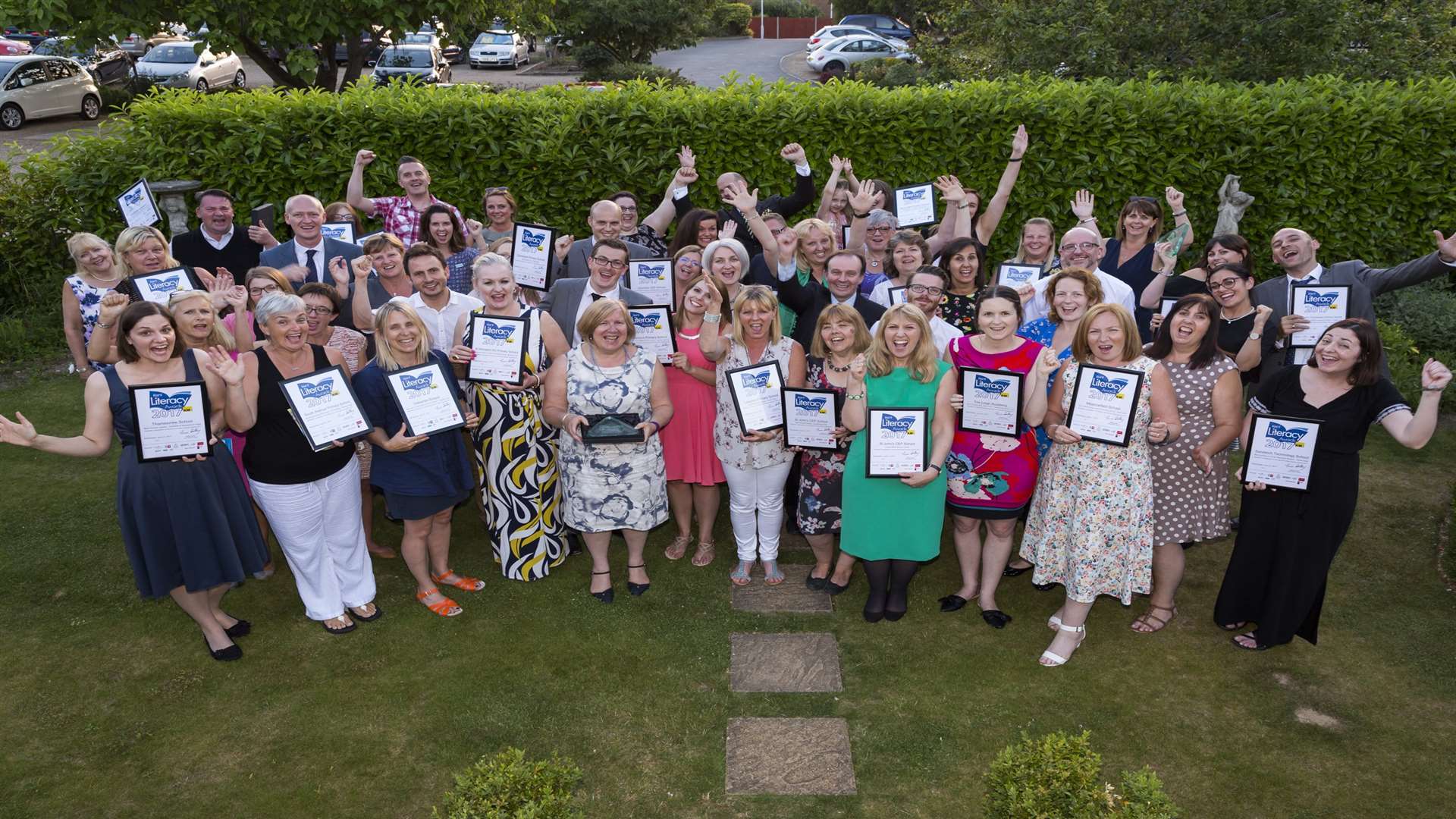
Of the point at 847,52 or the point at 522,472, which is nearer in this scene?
the point at 522,472

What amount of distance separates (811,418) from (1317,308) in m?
3.36

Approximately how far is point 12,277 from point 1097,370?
39.0ft

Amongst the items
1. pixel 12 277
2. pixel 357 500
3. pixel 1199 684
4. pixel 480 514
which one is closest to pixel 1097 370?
pixel 1199 684

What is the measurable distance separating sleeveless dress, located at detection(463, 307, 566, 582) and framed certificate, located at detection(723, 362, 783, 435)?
133cm

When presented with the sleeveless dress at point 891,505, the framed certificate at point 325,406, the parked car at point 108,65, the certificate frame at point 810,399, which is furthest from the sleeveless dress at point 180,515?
the parked car at point 108,65

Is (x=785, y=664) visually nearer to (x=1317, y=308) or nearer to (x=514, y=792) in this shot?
(x=514, y=792)

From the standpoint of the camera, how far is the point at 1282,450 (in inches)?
204

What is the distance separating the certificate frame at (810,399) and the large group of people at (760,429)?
84 millimetres

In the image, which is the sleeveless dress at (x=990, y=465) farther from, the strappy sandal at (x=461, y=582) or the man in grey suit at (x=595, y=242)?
the strappy sandal at (x=461, y=582)

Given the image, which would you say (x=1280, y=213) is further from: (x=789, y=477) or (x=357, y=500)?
(x=357, y=500)

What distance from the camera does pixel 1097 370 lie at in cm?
509

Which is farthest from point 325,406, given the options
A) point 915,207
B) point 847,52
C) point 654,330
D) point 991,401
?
point 847,52

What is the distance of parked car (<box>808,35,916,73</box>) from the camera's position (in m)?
35.3

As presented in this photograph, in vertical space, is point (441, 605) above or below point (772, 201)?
below
